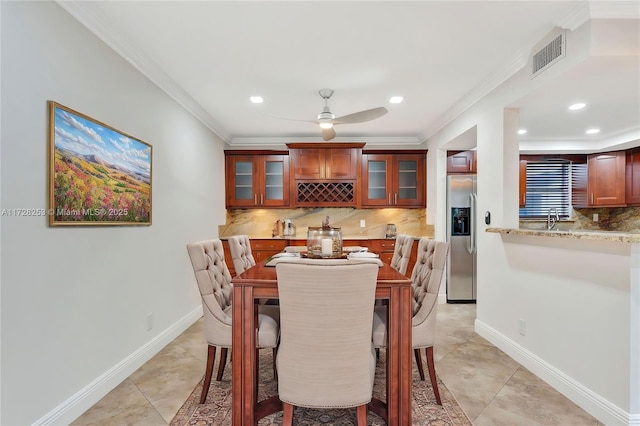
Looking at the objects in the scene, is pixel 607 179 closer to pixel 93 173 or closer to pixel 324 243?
pixel 324 243

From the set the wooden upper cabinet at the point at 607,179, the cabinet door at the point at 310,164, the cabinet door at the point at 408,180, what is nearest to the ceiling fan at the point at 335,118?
the cabinet door at the point at 310,164

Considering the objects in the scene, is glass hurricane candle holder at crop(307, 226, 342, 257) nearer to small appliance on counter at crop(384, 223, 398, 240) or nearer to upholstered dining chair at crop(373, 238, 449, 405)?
upholstered dining chair at crop(373, 238, 449, 405)

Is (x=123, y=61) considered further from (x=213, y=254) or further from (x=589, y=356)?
(x=589, y=356)

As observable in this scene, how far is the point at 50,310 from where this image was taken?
1.84m

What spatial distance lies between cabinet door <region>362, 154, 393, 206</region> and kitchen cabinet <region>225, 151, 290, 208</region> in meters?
1.24

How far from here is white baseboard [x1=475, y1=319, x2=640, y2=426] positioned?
74.9 inches

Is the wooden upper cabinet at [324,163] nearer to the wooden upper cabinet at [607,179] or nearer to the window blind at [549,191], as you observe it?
the window blind at [549,191]

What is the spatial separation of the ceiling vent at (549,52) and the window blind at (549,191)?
3.70 metres

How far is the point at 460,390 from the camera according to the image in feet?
7.72

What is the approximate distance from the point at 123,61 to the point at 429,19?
2.24 m

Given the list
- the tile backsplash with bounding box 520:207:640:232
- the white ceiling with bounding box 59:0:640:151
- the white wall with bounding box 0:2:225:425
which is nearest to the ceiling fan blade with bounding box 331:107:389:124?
the white ceiling with bounding box 59:0:640:151

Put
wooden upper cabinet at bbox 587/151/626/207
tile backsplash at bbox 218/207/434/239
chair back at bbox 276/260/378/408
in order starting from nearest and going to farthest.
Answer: chair back at bbox 276/260/378/408
wooden upper cabinet at bbox 587/151/626/207
tile backsplash at bbox 218/207/434/239

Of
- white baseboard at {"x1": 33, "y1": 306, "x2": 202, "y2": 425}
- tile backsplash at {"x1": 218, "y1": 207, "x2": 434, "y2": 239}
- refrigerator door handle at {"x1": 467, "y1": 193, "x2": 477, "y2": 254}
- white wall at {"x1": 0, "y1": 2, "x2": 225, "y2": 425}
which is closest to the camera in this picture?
white wall at {"x1": 0, "y1": 2, "x2": 225, "y2": 425}

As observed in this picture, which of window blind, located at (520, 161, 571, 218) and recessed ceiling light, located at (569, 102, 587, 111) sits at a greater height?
recessed ceiling light, located at (569, 102, 587, 111)
